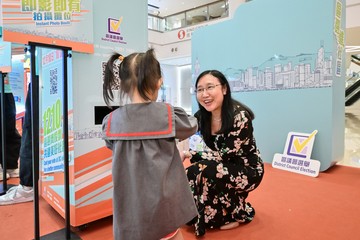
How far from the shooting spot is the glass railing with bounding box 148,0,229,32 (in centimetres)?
937

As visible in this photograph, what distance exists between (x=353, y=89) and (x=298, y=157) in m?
10.3

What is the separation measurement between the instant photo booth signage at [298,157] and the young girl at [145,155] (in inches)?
117

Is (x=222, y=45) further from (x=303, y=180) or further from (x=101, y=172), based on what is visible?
(x=101, y=172)

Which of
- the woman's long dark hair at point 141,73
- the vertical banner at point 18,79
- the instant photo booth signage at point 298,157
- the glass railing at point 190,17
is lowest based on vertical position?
the instant photo booth signage at point 298,157

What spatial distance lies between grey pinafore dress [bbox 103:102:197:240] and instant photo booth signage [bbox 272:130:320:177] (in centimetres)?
296

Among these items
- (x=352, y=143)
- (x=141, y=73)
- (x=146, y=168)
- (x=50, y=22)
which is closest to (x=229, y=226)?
(x=146, y=168)

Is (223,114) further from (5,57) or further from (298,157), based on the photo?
(298,157)

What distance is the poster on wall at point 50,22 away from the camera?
129 centimetres

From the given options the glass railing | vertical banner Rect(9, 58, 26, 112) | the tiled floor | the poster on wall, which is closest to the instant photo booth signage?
the tiled floor

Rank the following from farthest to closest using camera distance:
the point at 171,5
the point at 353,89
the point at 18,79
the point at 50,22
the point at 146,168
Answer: the point at 353,89 < the point at 171,5 < the point at 18,79 < the point at 50,22 < the point at 146,168

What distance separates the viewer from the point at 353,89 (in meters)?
11.6

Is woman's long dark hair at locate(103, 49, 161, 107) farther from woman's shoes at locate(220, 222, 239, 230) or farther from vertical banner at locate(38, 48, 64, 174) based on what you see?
woman's shoes at locate(220, 222, 239, 230)

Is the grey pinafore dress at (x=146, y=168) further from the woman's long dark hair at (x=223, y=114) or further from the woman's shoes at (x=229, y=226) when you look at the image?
the woman's shoes at (x=229, y=226)

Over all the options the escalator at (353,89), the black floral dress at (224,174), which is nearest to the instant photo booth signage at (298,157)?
the black floral dress at (224,174)
